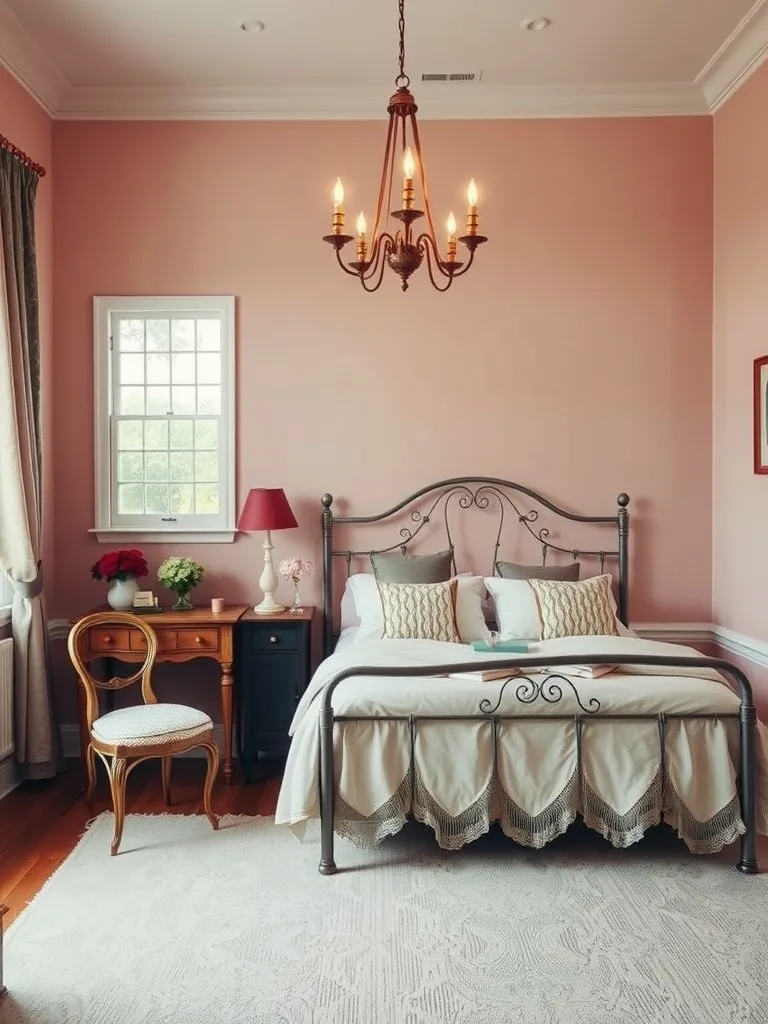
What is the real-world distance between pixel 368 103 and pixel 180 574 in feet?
9.15

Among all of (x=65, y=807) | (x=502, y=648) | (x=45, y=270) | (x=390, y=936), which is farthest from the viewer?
(x=45, y=270)

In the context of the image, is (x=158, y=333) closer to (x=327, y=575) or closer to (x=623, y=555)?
(x=327, y=575)

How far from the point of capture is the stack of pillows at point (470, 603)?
4.14m

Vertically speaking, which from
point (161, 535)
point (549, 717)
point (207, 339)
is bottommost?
point (549, 717)

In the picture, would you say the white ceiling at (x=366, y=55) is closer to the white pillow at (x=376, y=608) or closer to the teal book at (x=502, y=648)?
the white pillow at (x=376, y=608)

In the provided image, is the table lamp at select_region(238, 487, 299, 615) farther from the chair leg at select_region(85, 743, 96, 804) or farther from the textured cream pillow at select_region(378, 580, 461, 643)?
the chair leg at select_region(85, 743, 96, 804)

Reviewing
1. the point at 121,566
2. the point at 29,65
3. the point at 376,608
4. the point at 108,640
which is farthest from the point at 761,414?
the point at 29,65

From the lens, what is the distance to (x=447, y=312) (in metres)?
4.77

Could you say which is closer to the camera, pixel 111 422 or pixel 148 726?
pixel 148 726

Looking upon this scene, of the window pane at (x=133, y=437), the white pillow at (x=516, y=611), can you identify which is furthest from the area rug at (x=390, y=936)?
the window pane at (x=133, y=437)

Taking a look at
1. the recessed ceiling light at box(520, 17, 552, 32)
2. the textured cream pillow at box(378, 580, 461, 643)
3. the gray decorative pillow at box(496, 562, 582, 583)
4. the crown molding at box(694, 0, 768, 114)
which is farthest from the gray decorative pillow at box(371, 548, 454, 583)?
the crown molding at box(694, 0, 768, 114)

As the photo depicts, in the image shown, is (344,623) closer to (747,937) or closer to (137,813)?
(137,813)

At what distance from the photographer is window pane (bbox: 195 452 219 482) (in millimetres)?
4809

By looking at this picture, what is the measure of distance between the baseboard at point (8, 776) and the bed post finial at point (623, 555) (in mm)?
3266
